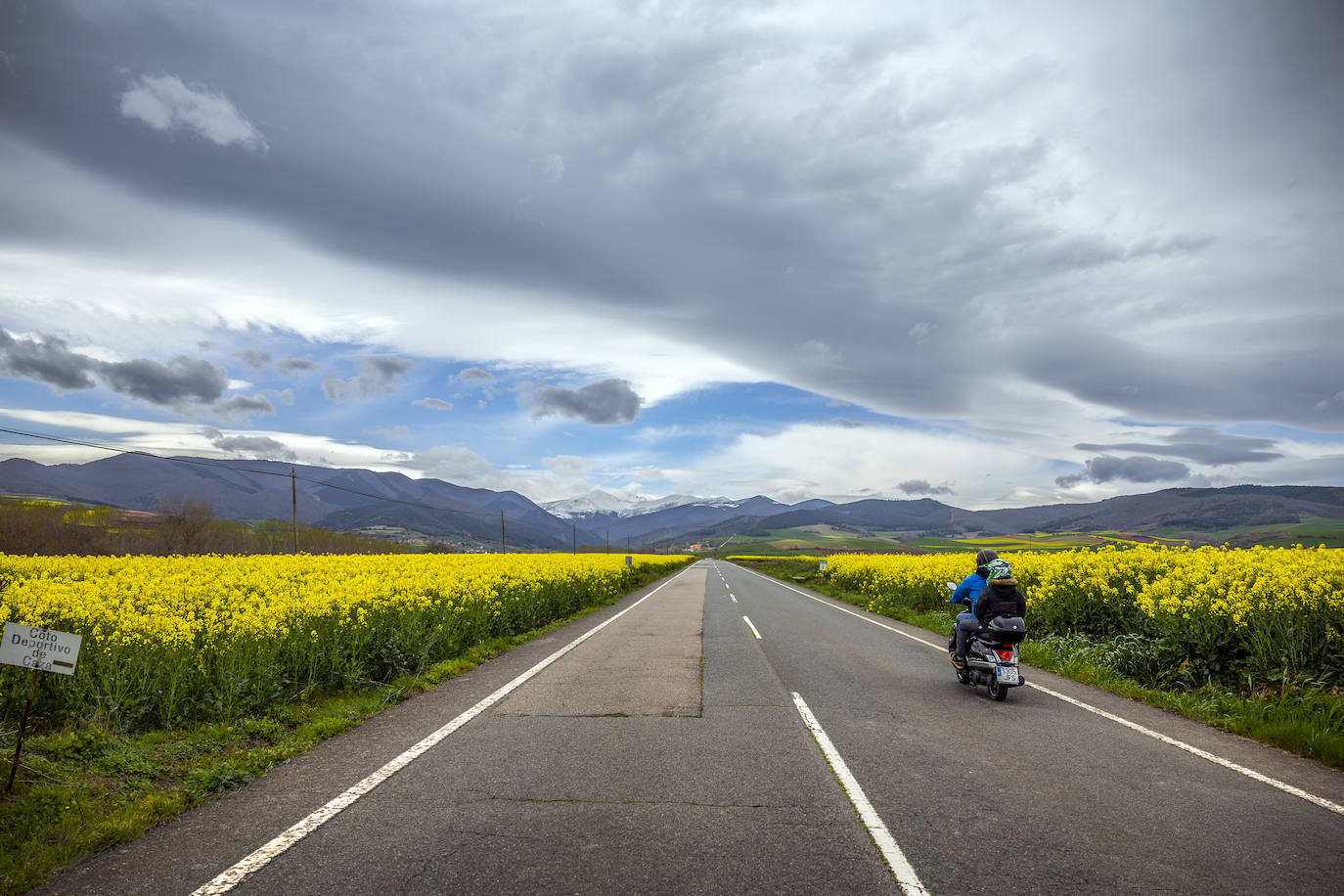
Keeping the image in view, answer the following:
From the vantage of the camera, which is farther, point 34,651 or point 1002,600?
point 1002,600

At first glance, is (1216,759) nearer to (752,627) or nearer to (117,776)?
(117,776)

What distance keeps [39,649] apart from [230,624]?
3.84m

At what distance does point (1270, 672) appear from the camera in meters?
8.14

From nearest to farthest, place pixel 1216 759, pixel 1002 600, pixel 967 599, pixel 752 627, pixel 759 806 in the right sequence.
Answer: pixel 759 806, pixel 1216 759, pixel 1002 600, pixel 967 599, pixel 752 627

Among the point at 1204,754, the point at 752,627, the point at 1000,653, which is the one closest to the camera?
the point at 1204,754

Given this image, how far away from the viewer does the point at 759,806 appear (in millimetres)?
4469

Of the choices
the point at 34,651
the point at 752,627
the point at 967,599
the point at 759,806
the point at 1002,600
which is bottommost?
the point at 752,627

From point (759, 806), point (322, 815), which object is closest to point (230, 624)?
point (322, 815)

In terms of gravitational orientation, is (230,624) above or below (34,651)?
below

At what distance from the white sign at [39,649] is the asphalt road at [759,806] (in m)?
1.46

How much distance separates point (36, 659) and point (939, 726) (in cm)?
775

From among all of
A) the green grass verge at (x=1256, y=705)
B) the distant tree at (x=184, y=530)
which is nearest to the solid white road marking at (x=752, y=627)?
the green grass verge at (x=1256, y=705)

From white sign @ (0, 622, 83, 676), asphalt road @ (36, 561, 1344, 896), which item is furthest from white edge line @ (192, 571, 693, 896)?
white sign @ (0, 622, 83, 676)

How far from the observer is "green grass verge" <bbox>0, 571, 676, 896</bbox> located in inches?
150
